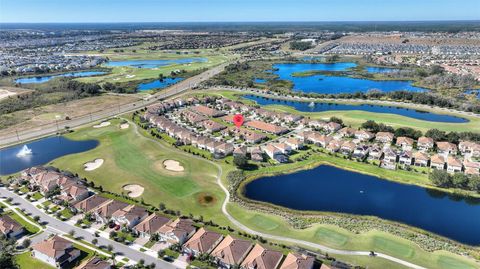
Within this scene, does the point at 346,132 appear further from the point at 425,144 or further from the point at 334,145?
the point at 425,144

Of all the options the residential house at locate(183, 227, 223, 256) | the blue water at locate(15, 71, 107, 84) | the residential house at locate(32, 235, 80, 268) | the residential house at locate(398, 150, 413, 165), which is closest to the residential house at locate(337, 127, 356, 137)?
the residential house at locate(398, 150, 413, 165)

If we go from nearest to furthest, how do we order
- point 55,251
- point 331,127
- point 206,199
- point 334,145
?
point 55,251 → point 206,199 → point 334,145 → point 331,127

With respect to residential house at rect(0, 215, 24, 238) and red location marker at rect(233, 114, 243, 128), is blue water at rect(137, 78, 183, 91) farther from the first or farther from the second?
residential house at rect(0, 215, 24, 238)

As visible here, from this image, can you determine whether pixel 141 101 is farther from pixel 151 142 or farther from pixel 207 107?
pixel 151 142

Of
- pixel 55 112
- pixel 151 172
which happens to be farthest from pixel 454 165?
pixel 55 112

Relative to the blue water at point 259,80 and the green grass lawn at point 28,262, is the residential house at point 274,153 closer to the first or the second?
the green grass lawn at point 28,262

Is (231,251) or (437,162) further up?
(437,162)

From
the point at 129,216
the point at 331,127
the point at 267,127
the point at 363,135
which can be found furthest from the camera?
the point at 331,127
